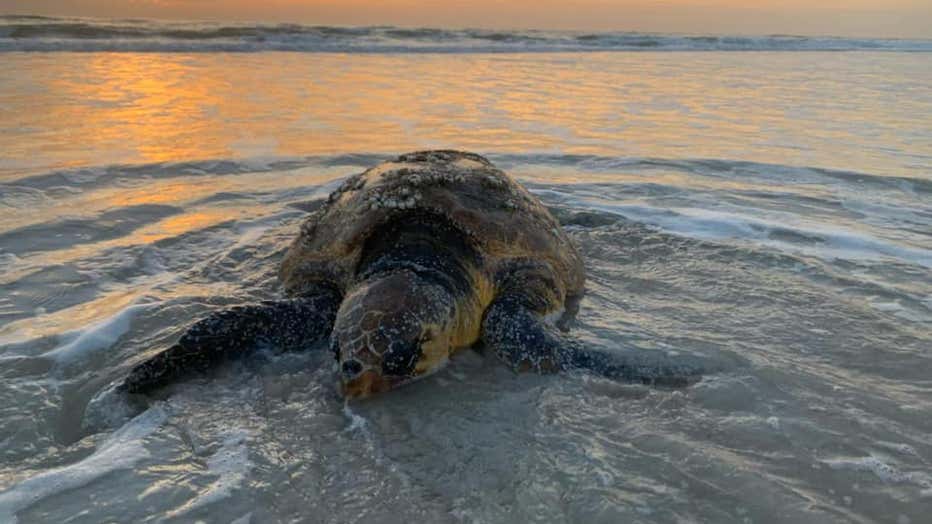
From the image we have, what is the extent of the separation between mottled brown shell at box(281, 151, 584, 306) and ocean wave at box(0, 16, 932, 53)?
15.5m

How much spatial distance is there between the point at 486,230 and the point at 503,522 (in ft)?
6.61

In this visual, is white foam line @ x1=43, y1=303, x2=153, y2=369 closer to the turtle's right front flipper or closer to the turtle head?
the turtle's right front flipper

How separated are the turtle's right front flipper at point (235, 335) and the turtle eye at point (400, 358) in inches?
25.6

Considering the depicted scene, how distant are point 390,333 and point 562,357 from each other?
86 cm

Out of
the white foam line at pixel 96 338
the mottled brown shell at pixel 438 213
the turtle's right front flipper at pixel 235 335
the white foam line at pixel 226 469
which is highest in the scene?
the mottled brown shell at pixel 438 213

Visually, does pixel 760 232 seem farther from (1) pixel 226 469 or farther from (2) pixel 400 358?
(1) pixel 226 469

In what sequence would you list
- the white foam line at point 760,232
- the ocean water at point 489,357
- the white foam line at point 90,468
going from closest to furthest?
the white foam line at point 90,468 → the ocean water at point 489,357 → the white foam line at point 760,232

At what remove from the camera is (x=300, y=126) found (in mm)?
9188

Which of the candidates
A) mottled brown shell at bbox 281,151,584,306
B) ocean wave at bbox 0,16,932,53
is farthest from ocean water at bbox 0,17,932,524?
ocean wave at bbox 0,16,932,53

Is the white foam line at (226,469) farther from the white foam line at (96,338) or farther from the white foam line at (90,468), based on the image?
the white foam line at (96,338)

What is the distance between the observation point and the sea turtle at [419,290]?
3219 mm

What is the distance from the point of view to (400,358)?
322 centimetres

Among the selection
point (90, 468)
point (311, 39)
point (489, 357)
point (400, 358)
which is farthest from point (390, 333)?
point (311, 39)

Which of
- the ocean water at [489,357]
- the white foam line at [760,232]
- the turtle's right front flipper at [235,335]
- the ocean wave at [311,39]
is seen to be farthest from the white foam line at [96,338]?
the ocean wave at [311,39]
